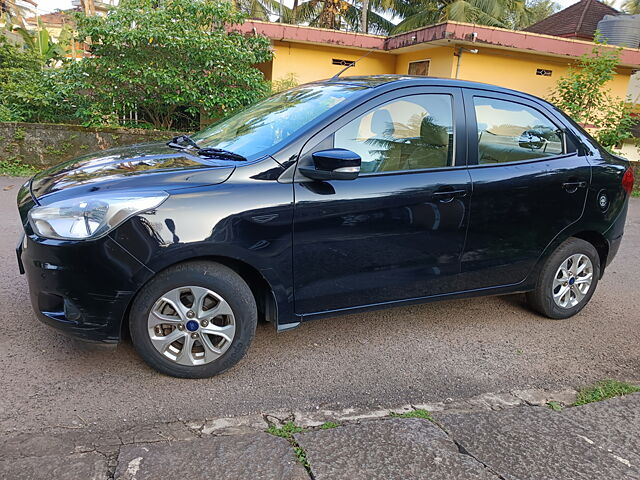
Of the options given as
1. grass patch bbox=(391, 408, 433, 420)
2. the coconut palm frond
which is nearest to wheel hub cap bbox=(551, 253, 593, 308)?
grass patch bbox=(391, 408, 433, 420)

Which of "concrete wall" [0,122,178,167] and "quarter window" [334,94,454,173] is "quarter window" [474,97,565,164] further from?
"concrete wall" [0,122,178,167]

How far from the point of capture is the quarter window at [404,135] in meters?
3.39

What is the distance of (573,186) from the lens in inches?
159

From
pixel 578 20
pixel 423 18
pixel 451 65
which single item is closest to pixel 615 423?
pixel 451 65

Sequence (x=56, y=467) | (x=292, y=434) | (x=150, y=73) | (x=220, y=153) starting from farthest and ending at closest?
(x=150, y=73) < (x=220, y=153) < (x=292, y=434) < (x=56, y=467)

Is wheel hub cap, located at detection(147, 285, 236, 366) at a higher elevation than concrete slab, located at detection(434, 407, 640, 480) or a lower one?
higher

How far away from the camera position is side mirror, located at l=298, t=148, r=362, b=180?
3068mm

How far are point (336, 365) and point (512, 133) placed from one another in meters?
2.10

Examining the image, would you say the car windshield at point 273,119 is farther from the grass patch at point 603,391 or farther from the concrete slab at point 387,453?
the grass patch at point 603,391

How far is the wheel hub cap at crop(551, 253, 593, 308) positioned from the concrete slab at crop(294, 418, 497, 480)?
2.04m

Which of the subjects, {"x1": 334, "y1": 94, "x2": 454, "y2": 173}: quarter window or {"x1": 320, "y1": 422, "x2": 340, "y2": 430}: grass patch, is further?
{"x1": 334, "y1": 94, "x2": 454, "y2": 173}: quarter window

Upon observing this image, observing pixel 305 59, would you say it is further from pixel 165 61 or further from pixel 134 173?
pixel 134 173

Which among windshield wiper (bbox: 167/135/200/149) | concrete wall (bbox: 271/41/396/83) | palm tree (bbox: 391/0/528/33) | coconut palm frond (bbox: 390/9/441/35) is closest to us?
windshield wiper (bbox: 167/135/200/149)

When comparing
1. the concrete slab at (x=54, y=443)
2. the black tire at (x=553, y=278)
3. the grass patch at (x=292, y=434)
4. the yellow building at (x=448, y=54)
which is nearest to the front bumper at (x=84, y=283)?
the concrete slab at (x=54, y=443)
